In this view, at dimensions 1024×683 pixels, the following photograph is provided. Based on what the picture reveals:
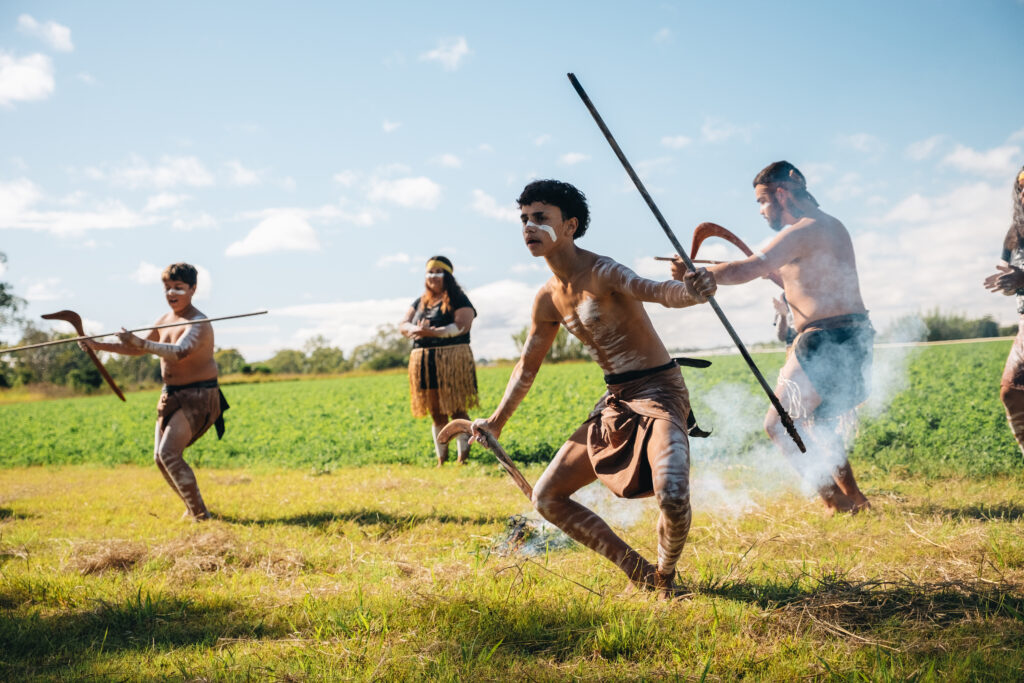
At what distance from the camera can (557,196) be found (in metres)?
3.71

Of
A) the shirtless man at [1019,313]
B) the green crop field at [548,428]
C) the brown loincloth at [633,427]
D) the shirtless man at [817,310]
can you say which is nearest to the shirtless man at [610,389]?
the brown loincloth at [633,427]

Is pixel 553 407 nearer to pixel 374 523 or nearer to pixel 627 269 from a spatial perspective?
pixel 374 523

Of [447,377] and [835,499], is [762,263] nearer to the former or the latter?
[835,499]

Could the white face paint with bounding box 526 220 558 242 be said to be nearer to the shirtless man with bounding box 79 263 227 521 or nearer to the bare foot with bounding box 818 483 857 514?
the bare foot with bounding box 818 483 857 514

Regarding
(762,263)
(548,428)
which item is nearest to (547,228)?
(762,263)

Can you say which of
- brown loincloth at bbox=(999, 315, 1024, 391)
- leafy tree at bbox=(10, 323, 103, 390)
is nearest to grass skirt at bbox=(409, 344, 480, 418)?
brown loincloth at bbox=(999, 315, 1024, 391)

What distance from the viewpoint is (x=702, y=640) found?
3.10m

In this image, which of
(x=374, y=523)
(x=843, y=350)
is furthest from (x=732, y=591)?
(x=374, y=523)

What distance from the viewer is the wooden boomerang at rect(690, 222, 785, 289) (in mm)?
4695

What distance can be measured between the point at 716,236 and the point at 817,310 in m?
0.86

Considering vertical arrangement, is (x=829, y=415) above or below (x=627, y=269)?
below

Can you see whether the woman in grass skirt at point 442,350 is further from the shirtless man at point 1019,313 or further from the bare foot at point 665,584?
the shirtless man at point 1019,313

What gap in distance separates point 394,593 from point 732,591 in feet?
5.66

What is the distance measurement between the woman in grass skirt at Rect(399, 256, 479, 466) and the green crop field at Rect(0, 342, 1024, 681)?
0.82 m
